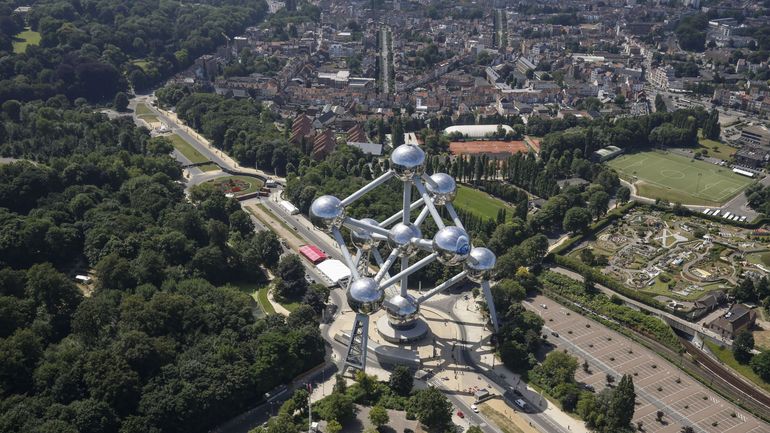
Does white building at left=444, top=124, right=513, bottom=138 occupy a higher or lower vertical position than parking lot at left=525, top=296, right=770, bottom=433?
higher

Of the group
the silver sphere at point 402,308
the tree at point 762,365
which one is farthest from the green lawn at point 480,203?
the tree at point 762,365

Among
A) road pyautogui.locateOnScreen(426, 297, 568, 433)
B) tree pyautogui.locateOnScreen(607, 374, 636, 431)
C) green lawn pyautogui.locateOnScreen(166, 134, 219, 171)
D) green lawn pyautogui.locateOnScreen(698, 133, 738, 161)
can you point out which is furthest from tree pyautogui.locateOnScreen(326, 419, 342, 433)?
green lawn pyautogui.locateOnScreen(698, 133, 738, 161)

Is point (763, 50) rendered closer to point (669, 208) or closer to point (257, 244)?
point (669, 208)

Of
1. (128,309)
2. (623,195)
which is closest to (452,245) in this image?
(128,309)

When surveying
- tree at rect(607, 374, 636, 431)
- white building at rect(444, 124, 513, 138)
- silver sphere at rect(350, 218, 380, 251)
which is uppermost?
silver sphere at rect(350, 218, 380, 251)

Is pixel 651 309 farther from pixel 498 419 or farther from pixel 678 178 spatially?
pixel 678 178

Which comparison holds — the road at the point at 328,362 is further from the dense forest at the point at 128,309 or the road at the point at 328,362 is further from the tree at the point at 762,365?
the tree at the point at 762,365

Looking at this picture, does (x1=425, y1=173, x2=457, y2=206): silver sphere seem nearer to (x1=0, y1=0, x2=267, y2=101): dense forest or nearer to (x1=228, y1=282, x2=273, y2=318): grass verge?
(x1=228, y1=282, x2=273, y2=318): grass verge
